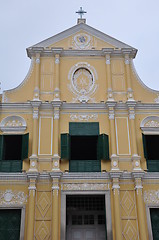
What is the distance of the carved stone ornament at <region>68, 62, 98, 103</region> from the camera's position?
17453 mm

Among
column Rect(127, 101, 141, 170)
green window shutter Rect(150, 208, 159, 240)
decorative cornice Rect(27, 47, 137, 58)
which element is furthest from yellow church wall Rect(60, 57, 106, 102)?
green window shutter Rect(150, 208, 159, 240)

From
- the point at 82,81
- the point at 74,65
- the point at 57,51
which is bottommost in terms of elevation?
the point at 82,81

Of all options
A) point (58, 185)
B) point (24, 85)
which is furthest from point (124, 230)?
point (24, 85)

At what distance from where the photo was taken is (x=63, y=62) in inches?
715

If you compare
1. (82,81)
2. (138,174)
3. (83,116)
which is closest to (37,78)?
(82,81)

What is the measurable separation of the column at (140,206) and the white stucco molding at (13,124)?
6109mm

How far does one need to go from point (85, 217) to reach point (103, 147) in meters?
4.03

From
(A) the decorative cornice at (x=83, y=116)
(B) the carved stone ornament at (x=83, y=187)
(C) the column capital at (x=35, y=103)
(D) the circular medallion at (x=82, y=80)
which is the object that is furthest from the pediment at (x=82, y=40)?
(B) the carved stone ornament at (x=83, y=187)

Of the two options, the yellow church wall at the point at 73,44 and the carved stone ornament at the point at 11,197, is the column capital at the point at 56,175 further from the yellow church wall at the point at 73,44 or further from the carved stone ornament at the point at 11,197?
the yellow church wall at the point at 73,44

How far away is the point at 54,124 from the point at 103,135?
8.32 ft

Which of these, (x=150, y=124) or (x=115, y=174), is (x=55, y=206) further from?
(x=150, y=124)

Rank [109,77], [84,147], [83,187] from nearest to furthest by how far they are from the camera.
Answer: [83,187] < [109,77] < [84,147]

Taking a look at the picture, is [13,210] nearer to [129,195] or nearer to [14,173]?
[14,173]

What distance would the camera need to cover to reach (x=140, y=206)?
14789 mm
